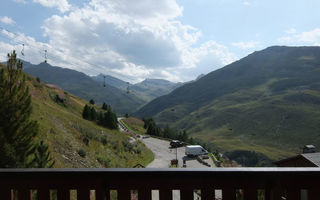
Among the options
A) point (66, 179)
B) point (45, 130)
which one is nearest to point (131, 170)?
point (66, 179)

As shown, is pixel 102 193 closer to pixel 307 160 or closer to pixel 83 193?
pixel 83 193

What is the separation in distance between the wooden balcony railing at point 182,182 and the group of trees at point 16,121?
401 inches

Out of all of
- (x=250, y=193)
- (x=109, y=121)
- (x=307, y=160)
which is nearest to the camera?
(x=250, y=193)

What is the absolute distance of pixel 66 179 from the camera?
2.34m

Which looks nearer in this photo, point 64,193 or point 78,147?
point 64,193

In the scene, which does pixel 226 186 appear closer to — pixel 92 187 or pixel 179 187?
pixel 179 187

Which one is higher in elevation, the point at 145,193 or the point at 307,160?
the point at 145,193

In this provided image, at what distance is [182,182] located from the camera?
225cm

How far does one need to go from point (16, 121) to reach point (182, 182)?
38.0 ft

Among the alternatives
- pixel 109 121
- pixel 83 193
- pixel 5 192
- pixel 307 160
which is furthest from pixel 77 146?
pixel 83 193

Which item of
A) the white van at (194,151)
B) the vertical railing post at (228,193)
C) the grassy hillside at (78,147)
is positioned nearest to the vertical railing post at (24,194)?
the vertical railing post at (228,193)

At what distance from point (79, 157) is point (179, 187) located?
881 inches

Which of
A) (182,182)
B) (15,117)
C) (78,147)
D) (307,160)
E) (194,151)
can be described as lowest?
(194,151)

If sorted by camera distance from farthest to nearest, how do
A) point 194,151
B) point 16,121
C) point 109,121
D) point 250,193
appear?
1. point 109,121
2. point 194,151
3. point 16,121
4. point 250,193
